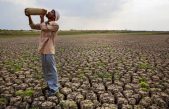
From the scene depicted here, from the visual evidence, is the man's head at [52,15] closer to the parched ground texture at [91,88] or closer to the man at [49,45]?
the man at [49,45]

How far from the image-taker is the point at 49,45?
5.72 m

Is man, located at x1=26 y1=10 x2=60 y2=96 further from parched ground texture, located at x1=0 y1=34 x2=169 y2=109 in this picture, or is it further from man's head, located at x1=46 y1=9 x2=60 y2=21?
parched ground texture, located at x1=0 y1=34 x2=169 y2=109

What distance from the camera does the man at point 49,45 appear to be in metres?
5.62

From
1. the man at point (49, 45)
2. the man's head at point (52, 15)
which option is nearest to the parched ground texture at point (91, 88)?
the man at point (49, 45)

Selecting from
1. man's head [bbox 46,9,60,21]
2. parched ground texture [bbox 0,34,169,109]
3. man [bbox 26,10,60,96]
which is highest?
man's head [bbox 46,9,60,21]

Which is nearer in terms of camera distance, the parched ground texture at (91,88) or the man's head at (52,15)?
the parched ground texture at (91,88)

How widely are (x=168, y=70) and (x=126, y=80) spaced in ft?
6.78

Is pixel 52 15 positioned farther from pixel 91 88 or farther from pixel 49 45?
pixel 91 88

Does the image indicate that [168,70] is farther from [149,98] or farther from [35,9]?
[35,9]

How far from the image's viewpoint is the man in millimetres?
5621

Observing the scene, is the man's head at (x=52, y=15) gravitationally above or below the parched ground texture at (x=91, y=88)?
above

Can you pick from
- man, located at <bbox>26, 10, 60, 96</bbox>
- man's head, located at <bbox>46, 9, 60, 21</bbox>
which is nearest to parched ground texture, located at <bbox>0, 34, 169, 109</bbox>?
man, located at <bbox>26, 10, 60, 96</bbox>

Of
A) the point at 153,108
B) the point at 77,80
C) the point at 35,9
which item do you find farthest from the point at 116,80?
the point at 35,9

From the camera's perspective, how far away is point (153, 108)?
5082mm
